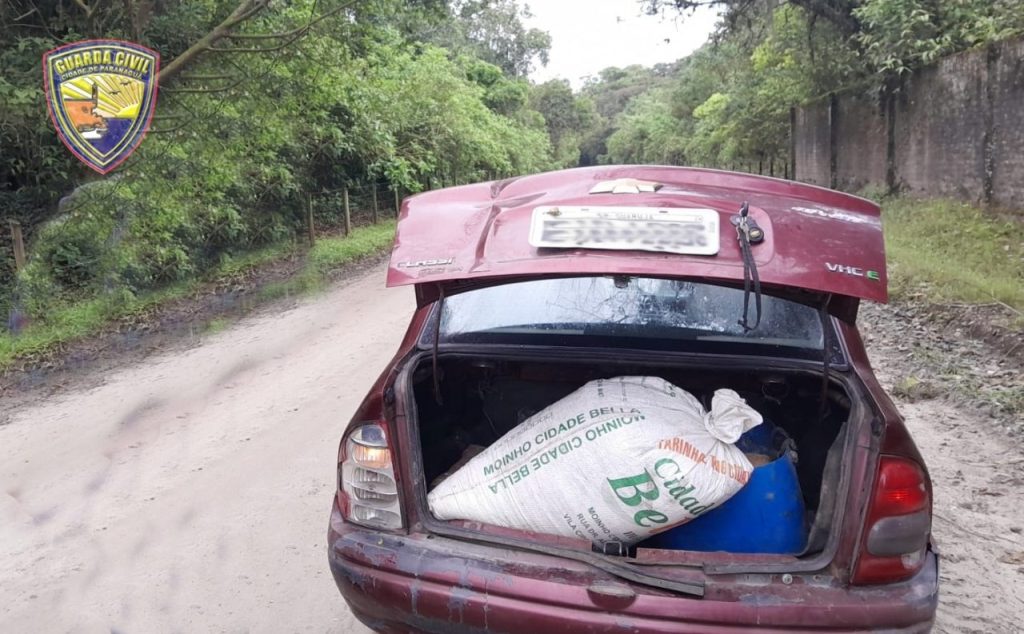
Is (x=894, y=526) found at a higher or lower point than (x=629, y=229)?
lower

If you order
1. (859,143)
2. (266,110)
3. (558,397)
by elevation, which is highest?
(266,110)

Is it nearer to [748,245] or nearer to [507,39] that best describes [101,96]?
[748,245]

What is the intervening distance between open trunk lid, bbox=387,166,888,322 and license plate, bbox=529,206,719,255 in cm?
2

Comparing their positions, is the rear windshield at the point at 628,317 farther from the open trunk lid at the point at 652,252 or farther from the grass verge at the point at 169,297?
the grass verge at the point at 169,297

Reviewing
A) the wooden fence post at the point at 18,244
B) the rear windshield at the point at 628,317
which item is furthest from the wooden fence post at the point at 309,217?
the rear windshield at the point at 628,317

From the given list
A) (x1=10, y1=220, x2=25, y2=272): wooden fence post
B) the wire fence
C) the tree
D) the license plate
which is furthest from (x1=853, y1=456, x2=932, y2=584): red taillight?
the tree

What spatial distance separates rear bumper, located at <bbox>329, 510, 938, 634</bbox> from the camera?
7.17 ft

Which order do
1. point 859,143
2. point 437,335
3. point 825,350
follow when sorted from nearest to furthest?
point 825,350 → point 437,335 → point 859,143

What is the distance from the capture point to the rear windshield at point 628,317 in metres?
2.91

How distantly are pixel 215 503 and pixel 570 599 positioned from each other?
276 centimetres

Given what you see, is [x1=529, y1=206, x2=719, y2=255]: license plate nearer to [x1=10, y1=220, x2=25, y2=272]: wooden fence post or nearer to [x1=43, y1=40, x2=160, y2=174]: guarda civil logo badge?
[x1=43, y1=40, x2=160, y2=174]: guarda civil logo badge

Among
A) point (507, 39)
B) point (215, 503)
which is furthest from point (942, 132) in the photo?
point (507, 39)

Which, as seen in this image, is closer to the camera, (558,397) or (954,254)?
(558,397)

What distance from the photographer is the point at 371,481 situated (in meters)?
2.63
